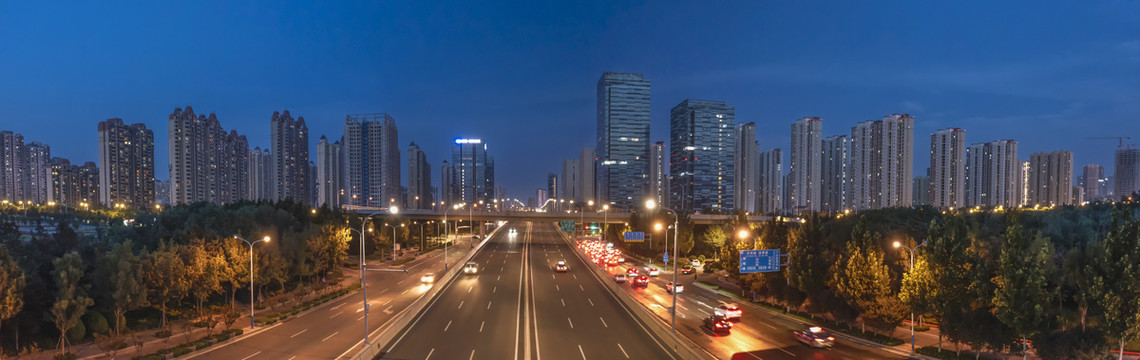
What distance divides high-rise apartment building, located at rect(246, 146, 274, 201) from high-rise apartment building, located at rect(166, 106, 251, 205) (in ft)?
18.6

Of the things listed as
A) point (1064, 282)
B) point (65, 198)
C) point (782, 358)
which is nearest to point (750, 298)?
point (782, 358)

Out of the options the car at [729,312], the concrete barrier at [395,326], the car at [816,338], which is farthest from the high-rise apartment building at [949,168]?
the concrete barrier at [395,326]

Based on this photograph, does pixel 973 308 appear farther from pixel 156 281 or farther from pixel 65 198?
pixel 65 198

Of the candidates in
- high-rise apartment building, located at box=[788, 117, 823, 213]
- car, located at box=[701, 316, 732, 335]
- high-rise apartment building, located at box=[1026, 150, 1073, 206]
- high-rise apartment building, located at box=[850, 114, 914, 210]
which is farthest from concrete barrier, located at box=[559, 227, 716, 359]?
high-rise apartment building, located at box=[1026, 150, 1073, 206]

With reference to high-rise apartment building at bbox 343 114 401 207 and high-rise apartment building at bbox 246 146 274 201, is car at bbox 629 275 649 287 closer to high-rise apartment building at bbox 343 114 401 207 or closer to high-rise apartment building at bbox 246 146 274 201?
high-rise apartment building at bbox 343 114 401 207

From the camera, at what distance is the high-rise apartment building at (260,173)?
181 metres

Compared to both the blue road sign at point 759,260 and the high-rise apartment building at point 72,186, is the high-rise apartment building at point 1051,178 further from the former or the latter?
the high-rise apartment building at point 72,186

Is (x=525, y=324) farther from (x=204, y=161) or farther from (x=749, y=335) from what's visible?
(x=204, y=161)

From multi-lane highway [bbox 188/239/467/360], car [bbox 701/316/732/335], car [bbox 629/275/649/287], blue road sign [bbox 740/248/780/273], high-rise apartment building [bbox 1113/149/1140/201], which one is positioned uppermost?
high-rise apartment building [bbox 1113/149/1140/201]

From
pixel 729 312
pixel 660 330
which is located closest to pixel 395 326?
pixel 660 330

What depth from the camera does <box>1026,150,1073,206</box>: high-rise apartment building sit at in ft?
474

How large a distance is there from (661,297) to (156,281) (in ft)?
130

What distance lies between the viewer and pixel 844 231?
5428cm

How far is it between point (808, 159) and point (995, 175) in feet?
185
